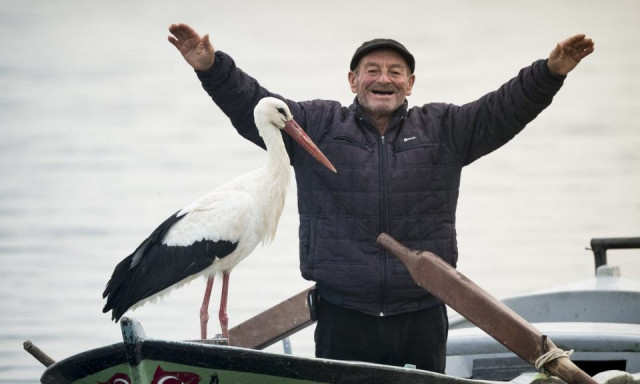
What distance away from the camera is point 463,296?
18.7 ft

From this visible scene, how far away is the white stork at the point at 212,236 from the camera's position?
6902 millimetres

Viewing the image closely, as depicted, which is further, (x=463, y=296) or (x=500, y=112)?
(x=500, y=112)

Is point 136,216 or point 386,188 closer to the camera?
point 386,188

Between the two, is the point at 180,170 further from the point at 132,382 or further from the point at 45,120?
the point at 132,382

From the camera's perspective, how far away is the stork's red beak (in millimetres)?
5984

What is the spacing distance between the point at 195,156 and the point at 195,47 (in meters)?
10.1

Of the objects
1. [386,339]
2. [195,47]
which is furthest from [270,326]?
[195,47]

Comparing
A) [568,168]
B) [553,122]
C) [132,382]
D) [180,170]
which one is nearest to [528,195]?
[568,168]

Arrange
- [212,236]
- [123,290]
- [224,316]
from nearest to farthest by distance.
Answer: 1. [123,290]
2. [224,316]
3. [212,236]

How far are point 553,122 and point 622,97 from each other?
132cm

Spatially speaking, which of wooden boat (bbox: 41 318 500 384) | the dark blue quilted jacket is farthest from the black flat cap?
wooden boat (bbox: 41 318 500 384)

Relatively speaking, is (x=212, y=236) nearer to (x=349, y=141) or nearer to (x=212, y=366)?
(x=349, y=141)

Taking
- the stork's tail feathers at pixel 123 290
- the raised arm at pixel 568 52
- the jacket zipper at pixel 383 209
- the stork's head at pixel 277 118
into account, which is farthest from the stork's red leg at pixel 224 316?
the raised arm at pixel 568 52

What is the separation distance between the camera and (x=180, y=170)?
15.5 metres
